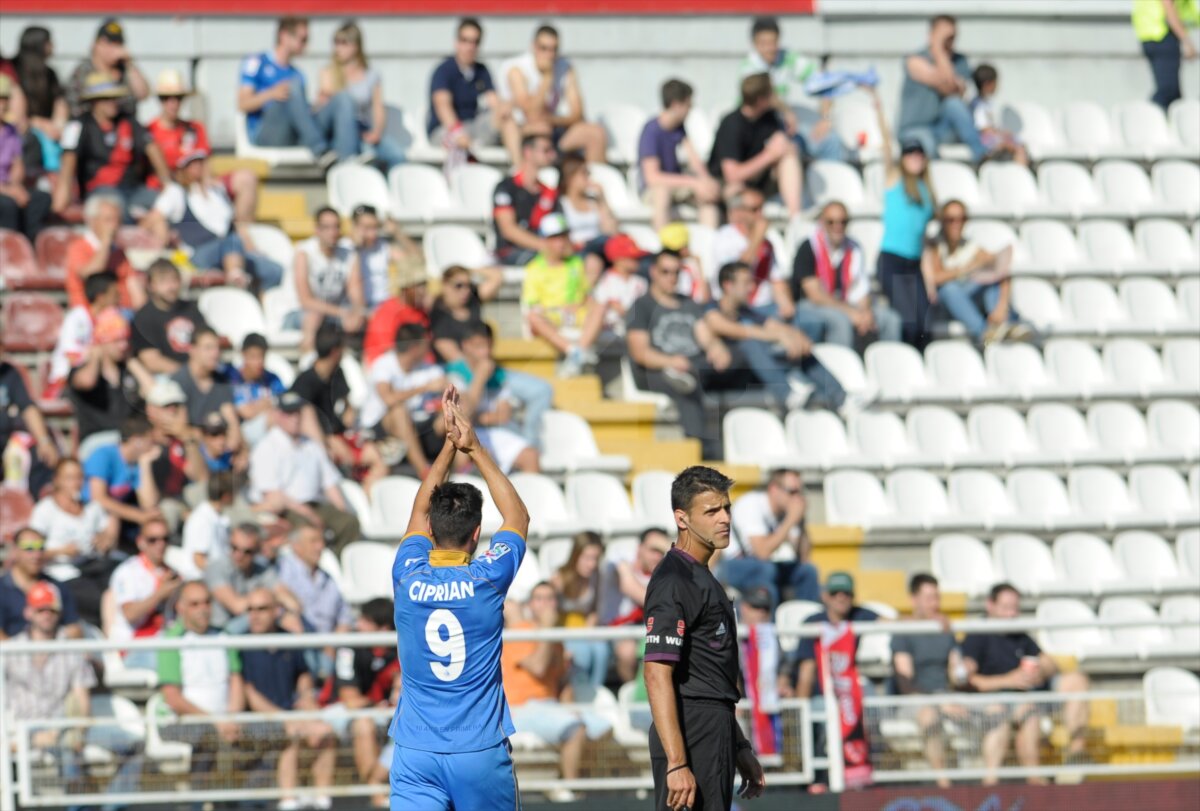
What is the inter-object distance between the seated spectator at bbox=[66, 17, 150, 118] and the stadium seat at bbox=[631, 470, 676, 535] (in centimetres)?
488

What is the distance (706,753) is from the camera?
7.05 m

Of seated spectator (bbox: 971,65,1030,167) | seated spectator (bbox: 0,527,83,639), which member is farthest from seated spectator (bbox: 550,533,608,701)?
seated spectator (bbox: 971,65,1030,167)

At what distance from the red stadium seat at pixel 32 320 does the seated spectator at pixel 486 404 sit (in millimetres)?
2902

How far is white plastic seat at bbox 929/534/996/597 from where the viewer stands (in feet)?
43.3

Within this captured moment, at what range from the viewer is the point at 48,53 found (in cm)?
1462

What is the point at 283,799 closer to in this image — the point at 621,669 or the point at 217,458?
the point at 621,669

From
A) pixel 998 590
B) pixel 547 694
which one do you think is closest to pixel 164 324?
pixel 547 694

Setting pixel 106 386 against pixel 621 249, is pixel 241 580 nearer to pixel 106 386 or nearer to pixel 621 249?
pixel 106 386

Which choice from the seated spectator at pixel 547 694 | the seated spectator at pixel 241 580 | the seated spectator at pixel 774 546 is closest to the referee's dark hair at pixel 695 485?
the seated spectator at pixel 547 694

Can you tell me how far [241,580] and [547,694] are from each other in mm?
2027

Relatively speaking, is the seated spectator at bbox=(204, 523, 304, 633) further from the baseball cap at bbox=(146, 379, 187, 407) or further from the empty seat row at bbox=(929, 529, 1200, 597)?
the empty seat row at bbox=(929, 529, 1200, 597)

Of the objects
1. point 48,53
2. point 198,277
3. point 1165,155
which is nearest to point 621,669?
point 198,277

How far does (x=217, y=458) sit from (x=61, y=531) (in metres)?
1.07

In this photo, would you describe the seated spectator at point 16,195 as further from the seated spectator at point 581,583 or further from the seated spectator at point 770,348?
the seated spectator at point 581,583
